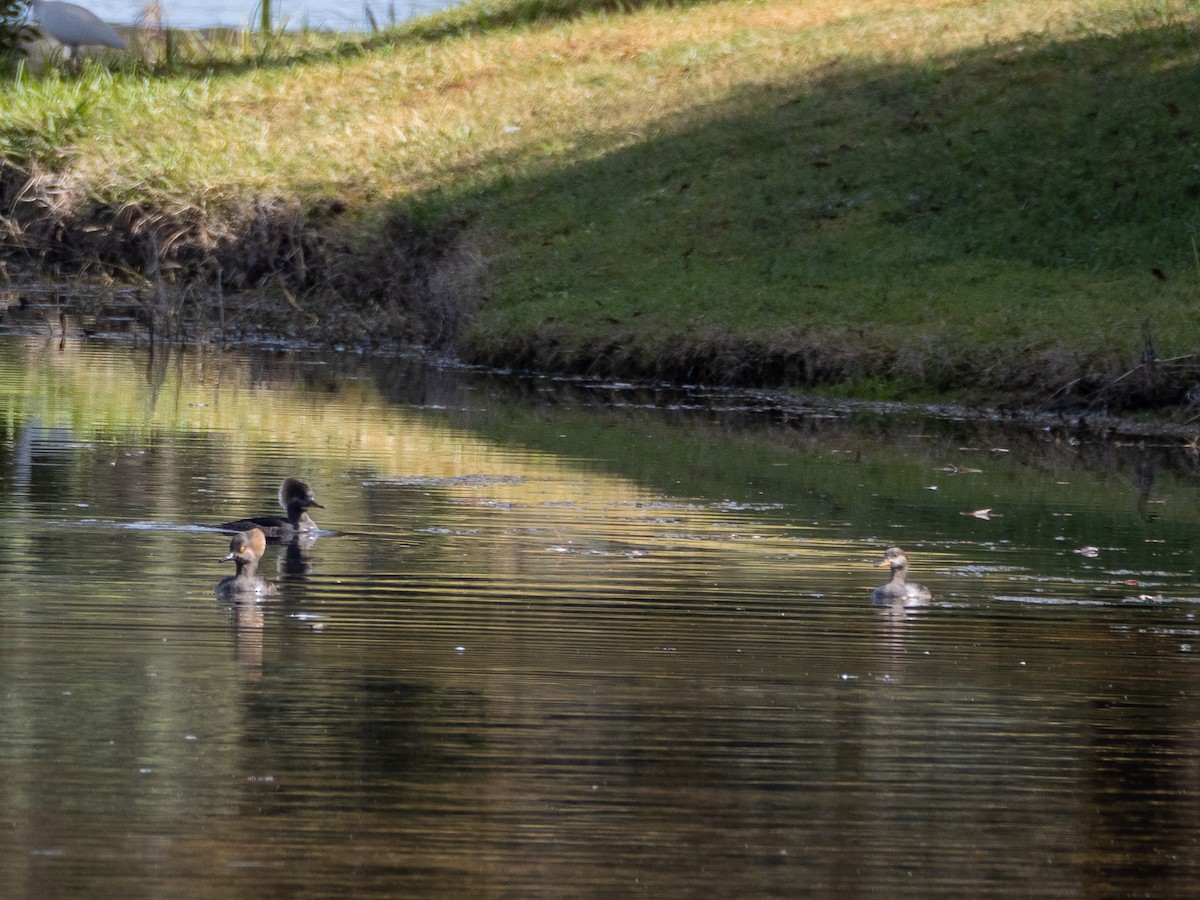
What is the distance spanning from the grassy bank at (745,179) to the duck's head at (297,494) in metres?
9.72

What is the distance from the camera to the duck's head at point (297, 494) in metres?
12.7

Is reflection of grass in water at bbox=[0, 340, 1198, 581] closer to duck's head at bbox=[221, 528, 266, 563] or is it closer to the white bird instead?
duck's head at bbox=[221, 528, 266, 563]

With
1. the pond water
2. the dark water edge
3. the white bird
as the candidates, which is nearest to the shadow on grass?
the dark water edge

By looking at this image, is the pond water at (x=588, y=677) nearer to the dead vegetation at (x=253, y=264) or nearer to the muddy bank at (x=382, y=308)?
the muddy bank at (x=382, y=308)

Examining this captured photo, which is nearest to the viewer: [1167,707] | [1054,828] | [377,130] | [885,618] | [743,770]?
[1054,828]

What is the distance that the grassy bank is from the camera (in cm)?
2273

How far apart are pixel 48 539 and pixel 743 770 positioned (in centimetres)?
573

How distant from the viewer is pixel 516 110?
33.3 metres

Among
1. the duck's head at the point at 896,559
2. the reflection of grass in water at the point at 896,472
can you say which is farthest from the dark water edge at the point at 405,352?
the duck's head at the point at 896,559

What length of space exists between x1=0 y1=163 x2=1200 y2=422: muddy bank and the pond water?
3.65m

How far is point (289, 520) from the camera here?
12375 millimetres

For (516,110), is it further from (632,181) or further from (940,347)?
(940,347)

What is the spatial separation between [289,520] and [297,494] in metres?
0.56

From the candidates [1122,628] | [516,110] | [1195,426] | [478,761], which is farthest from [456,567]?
[516,110]
